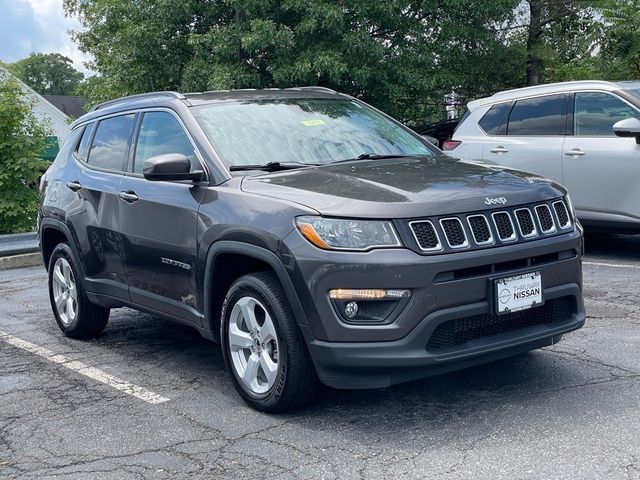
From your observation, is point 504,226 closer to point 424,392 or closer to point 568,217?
point 568,217

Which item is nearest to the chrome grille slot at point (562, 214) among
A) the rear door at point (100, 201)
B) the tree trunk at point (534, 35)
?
the rear door at point (100, 201)

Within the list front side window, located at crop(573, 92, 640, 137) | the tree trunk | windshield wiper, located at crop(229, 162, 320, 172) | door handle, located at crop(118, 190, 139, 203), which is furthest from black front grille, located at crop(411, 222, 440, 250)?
the tree trunk

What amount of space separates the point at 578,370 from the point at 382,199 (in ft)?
5.80

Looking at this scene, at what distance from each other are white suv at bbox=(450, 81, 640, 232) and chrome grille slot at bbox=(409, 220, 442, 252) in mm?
4389

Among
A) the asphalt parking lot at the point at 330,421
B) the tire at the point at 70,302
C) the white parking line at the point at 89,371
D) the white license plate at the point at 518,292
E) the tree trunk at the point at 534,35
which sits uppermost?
the tree trunk at the point at 534,35

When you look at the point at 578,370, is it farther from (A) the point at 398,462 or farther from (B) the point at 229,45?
(B) the point at 229,45

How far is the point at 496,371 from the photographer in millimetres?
5293

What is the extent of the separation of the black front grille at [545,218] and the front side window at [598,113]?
4.71 metres

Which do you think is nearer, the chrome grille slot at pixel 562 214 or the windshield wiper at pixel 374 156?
the chrome grille slot at pixel 562 214

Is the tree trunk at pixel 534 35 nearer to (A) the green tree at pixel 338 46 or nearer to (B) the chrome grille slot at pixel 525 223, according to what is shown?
(A) the green tree at pixel 338 46

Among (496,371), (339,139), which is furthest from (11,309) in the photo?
(496,371)

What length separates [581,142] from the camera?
9336mm

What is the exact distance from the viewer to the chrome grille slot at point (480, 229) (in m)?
4.37

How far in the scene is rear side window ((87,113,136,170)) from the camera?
6273 millimetres
